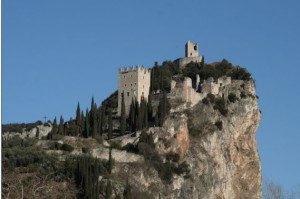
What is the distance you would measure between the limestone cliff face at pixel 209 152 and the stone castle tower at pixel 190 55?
8.40 metres

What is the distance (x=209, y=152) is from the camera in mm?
72062

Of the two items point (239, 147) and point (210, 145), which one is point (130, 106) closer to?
point (210, 145)

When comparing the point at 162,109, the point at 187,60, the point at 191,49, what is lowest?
the point at 162,109

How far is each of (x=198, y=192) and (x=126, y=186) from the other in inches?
489

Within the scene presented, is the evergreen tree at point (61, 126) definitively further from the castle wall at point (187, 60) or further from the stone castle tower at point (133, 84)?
the castle wall at point (187, 60)

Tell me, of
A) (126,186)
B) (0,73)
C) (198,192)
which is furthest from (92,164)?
(0,73)

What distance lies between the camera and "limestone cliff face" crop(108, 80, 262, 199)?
64.0 meters

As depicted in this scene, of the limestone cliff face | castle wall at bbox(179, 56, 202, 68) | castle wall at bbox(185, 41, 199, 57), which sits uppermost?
castle wall at bbox(185, 41, 199, 57)

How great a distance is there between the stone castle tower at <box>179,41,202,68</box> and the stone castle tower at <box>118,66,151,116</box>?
1310cm

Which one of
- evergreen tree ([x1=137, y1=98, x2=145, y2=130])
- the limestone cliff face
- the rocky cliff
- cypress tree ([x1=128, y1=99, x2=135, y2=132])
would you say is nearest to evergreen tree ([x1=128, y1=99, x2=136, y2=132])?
cypress tree ([x1=128, y1=99, x2=135, y2=132])

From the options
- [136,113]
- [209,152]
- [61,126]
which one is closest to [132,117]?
[136,113]

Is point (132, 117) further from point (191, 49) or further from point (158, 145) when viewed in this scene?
point (191, 49)

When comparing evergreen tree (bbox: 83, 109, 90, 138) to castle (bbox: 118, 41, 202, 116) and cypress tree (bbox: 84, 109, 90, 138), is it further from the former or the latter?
castle (bbox: 118, 41, 202, 116)

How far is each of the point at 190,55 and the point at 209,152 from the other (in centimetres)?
2177
